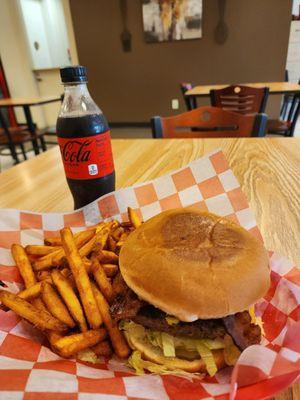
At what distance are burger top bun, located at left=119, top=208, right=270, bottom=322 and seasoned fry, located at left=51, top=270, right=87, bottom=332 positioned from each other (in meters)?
0.15

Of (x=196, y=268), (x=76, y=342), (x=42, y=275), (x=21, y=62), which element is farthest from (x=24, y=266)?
(x=21, y=62)

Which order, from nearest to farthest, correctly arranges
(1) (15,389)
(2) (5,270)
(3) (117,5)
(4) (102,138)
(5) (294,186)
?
(1) (15,389) < (2) (5,270) < (4) (102,138) < (5) (294,186) < (3) (117,5)

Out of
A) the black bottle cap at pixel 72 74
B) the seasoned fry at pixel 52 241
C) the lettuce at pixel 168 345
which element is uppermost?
the black bottle cap at pixel 72 74

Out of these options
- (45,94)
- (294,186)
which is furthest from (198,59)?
(294,186)

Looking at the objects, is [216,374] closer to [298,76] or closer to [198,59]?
[198,59]

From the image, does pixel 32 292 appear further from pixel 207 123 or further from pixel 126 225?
pixel 207 123

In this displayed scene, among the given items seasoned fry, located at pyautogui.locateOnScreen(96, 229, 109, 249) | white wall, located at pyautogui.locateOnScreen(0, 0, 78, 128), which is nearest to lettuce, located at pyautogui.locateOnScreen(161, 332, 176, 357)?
seasoned fry, located at pyautogui.locateOnScreen(96, 229, 109, 249)

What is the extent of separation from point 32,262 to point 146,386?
0.52 meters

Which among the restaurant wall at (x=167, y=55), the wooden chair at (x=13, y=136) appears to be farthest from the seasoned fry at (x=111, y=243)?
the restaurant wall at (x=167, y=55)

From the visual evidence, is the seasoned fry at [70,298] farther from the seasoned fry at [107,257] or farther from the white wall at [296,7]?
the white wall at [296,7]

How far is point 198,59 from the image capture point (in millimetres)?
6223

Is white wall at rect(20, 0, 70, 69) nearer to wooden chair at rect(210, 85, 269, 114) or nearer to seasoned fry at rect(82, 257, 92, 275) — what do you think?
wooden chair at rect(210, 85, 269, 114)

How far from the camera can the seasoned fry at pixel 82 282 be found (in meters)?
0.75

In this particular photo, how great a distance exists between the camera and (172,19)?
5969 millimetres
